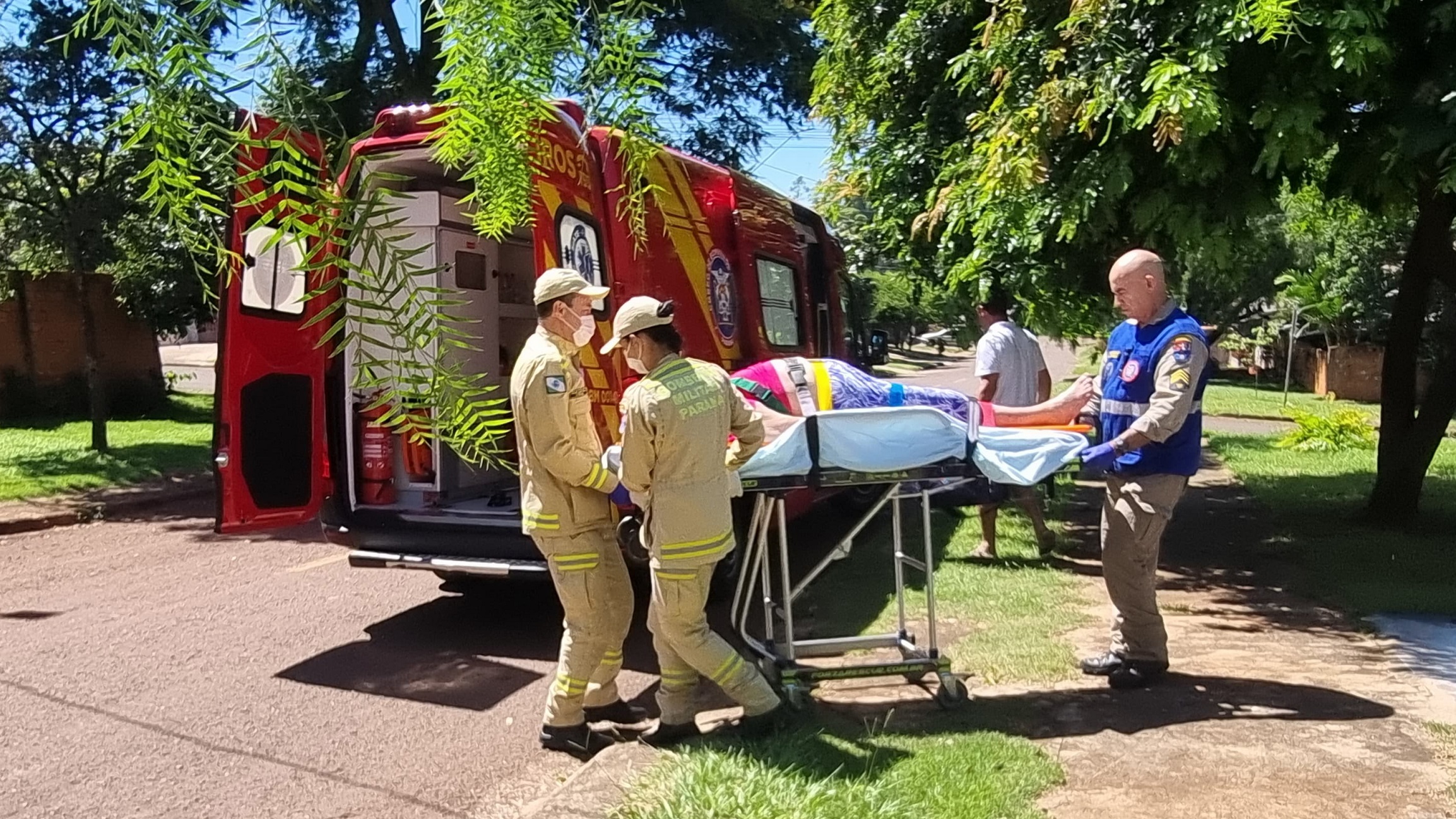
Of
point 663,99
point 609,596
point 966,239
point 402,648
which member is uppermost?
point 966,239

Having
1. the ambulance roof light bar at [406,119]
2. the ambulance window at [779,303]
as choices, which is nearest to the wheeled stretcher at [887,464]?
the ambulance roof light bar at [406,119]

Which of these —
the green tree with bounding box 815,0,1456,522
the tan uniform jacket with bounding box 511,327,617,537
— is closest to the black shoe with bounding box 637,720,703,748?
the tan uniform jacket with bounding box 511,327,617,537

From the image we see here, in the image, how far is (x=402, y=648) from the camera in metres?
6.27

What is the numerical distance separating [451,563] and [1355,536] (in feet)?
22.7

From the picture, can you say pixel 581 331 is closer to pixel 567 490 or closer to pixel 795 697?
pixel 567 490

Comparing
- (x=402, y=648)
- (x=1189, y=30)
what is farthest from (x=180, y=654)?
(x=1189, y=30)

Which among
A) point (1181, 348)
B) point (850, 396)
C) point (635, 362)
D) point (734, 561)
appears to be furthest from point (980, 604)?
point (635, 362)

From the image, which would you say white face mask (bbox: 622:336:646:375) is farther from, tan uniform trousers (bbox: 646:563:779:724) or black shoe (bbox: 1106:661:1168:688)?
black shoe (bbox: 1106:661:1168:688)

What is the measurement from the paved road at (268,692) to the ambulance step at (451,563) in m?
0.47

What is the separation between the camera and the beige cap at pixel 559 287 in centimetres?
470

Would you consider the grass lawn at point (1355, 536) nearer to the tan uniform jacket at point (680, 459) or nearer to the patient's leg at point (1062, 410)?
the patient's leg at point (1062, 410)

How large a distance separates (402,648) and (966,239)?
456 centimetres

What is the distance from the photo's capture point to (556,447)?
4527 millimetres

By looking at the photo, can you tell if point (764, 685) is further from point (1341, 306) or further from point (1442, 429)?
point (1341, 306)
